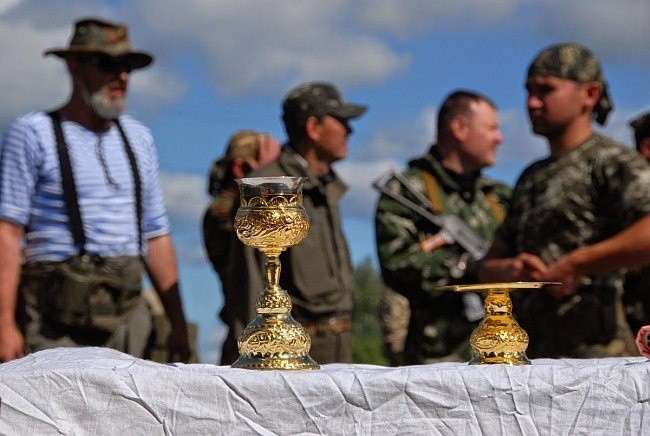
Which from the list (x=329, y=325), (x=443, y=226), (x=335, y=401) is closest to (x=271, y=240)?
(x=335, y=401)

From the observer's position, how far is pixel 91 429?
2.58 metres

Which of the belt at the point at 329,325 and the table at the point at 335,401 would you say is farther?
the belt at the point at 329,325

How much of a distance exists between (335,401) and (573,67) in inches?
124

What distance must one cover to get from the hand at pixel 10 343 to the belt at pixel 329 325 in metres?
1.61

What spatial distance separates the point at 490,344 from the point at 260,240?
55 centimetres

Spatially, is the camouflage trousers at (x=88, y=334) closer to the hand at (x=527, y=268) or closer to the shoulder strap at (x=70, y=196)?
the shoulder strap at (x=70, y=196)

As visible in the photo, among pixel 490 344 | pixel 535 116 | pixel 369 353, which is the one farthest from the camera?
pixel 369 353

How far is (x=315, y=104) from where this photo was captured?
7141 millimetres

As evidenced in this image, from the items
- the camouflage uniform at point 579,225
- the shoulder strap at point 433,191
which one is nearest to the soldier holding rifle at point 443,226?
the shoulder strap at point 433,191

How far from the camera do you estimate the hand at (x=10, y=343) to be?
545cm

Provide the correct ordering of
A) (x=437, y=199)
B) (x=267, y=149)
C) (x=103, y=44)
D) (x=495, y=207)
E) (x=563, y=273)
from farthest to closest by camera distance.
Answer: (x=267, y=149)
(x=495, y=207)
(x=437, y=199)
(x=103, y=44)
(x=563, y=273)

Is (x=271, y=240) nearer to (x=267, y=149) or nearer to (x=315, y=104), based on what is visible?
(x=315, y=104)

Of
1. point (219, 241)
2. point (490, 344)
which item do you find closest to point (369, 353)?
point (219, 241)

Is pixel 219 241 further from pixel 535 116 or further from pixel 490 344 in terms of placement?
pixel 490 344
